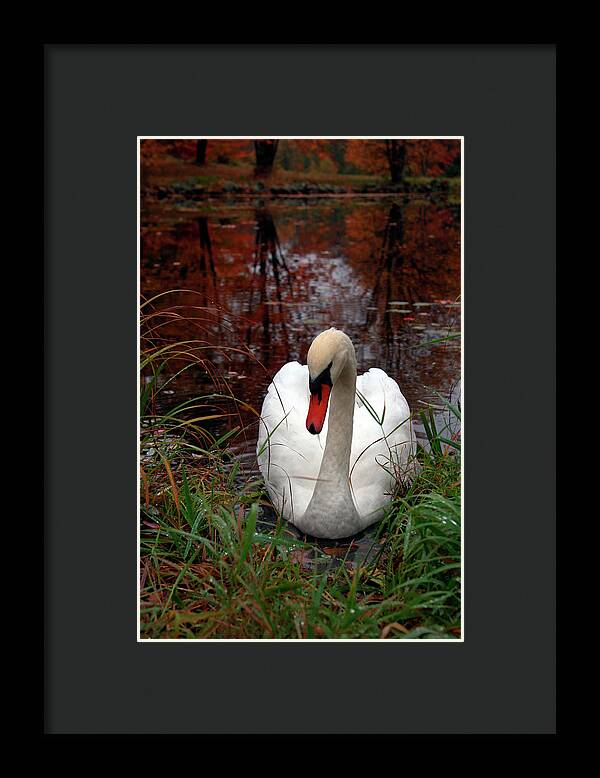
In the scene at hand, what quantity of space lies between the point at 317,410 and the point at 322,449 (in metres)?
0.97

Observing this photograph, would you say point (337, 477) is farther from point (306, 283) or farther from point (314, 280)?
point (314, 280)

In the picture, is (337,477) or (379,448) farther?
(379,448)

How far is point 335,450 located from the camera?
536 cm

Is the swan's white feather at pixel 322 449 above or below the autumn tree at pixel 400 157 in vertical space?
below

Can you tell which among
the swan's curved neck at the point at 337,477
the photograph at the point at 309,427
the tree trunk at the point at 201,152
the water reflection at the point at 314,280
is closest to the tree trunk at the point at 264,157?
the photograph at the point at 309,427

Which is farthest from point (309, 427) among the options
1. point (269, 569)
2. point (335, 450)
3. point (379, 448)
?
point (379, 448)

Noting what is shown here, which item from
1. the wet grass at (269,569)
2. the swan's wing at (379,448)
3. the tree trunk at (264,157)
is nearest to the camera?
the wet grass at (269,569)

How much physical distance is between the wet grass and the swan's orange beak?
56 cm

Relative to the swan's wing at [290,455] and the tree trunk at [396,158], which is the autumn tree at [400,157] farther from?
the swan's wing at [290,455]

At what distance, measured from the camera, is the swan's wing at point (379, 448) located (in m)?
5.45

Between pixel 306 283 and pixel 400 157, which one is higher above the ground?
pixel 400 157
